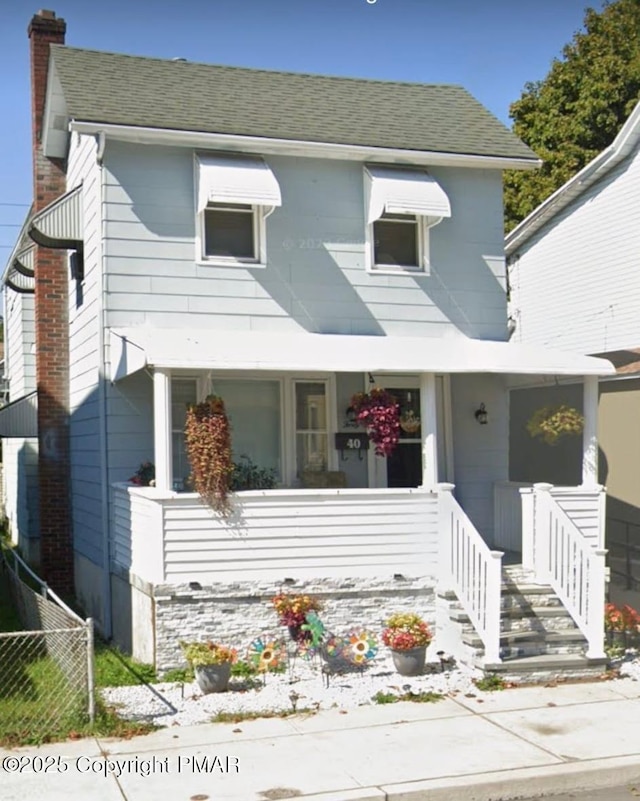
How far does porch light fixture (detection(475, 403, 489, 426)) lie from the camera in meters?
13.9

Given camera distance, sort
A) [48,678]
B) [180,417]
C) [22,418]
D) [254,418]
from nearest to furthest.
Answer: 1. [48,678]
2. [180,417]
3. [254,418]
4. [22,418]

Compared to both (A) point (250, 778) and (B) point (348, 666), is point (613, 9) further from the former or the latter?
(A) point (250, 778)

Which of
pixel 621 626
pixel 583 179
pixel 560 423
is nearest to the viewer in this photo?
pixel 621 626

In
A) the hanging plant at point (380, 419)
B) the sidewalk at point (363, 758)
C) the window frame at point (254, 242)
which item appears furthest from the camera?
the window frame at point (254, 242)

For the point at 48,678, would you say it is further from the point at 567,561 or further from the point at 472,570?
the point at 567,561

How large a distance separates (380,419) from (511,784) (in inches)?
216

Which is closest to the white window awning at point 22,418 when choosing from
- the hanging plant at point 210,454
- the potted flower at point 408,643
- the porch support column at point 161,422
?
the porch support column at point 161,422

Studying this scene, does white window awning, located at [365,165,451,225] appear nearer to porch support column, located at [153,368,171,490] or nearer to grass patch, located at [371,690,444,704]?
porch support column, located at [153,368,171,490]

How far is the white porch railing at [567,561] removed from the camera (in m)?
10.7

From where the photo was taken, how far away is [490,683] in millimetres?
10078

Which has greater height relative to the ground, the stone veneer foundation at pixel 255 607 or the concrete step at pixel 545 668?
the stone veneer foundation at pixel 255 607

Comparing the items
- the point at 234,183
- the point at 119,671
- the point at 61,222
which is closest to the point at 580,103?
the point at 234,183

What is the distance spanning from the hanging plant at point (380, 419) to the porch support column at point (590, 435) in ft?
8.47

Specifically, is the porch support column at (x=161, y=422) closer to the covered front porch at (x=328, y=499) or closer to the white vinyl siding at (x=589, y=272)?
the covered front porch at (x=328, y=499)
